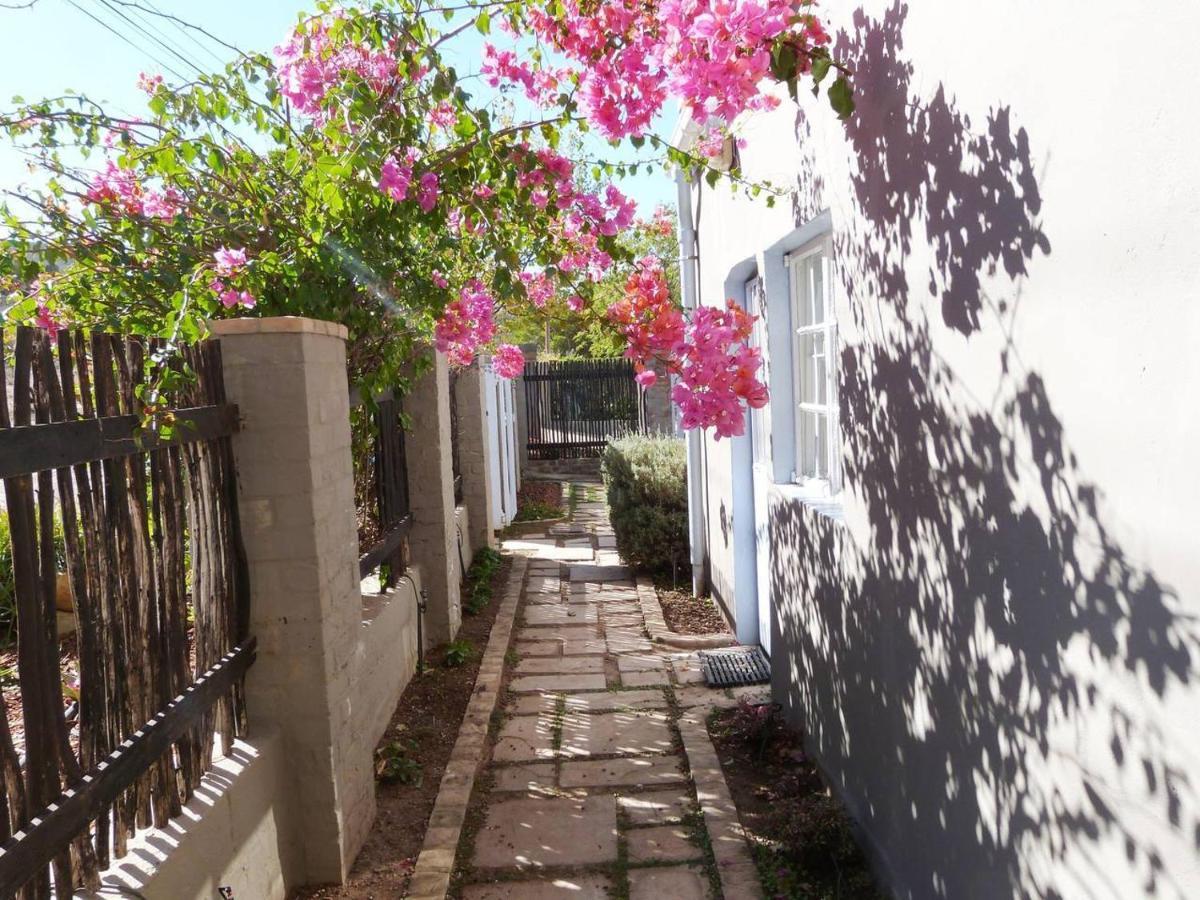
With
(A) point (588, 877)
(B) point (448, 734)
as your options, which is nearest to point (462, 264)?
(B) point (448, 734)

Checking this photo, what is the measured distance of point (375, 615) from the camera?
461 centimetres

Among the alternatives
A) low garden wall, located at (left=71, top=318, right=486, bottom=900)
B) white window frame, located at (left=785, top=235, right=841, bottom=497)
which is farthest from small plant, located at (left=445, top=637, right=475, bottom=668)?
white window frame, located at (left=785, top=235, right=841, bottom=497)

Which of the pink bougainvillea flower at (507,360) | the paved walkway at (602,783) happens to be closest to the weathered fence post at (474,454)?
the pink bougainvillea flower at (507,360)

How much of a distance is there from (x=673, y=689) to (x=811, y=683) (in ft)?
4.75

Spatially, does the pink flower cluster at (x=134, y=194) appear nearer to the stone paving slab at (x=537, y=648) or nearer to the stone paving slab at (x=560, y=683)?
the stone paving slab at (x=560, y=683)

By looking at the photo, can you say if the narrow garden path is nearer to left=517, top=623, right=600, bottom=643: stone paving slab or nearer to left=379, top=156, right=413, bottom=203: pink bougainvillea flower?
left=517, top=623, right=600, bottom=643: stone paving slab

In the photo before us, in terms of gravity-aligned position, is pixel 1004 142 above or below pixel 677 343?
above

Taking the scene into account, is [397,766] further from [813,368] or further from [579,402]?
[579,402]

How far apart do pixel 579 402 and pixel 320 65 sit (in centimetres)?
1344

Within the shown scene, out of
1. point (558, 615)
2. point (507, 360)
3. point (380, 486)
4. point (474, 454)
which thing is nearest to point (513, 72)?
point (380, 486)

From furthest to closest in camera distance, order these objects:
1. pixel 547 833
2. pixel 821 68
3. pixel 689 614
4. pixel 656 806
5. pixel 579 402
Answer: pixel 579 402, pixel 689 614, pixel 656 806, pixel 547 833, pixel 821 68

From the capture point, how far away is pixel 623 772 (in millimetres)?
4203

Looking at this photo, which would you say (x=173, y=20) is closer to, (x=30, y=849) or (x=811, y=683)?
(x=30, y=849)

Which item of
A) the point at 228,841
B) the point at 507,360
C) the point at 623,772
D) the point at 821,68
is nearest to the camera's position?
the point at 821,68
